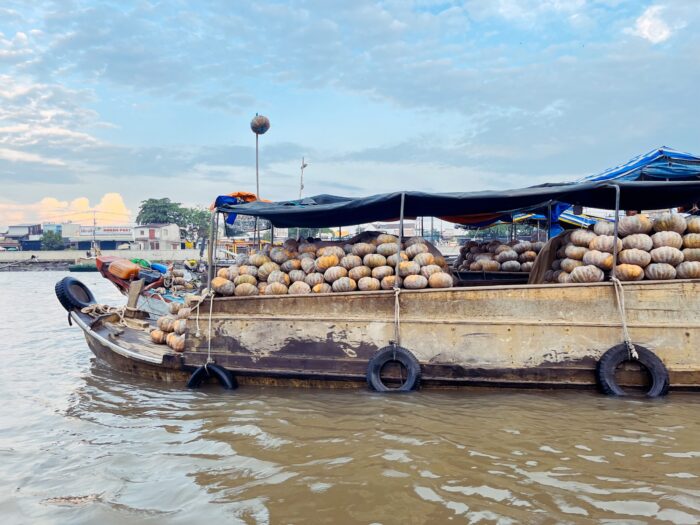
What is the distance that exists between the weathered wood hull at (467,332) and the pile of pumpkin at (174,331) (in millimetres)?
470

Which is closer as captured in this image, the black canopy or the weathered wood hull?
the weathered wood hull

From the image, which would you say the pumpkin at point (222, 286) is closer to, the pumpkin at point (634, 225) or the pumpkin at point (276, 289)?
the pumpkin at point (276, 289)

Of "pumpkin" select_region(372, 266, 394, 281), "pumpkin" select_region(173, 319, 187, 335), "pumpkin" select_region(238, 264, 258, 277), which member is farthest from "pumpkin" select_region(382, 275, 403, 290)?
"pumpkin" select_region(173, 319, 187, 335)

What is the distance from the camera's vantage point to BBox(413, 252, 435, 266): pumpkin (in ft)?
20.2

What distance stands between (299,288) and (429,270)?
1647mm

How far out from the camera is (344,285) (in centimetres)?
618

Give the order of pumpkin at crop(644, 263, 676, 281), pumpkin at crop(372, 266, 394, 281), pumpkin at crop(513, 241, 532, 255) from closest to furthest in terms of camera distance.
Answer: pumpkin at crop(644, 263, 676, 281), pumpkin at crop(372, 266, 394, 281), pumpkin at crop(513, 241, 532, 255)

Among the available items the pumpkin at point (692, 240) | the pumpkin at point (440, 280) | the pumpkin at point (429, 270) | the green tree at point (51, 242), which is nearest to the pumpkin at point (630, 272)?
the pumpkin at point (692, 240)

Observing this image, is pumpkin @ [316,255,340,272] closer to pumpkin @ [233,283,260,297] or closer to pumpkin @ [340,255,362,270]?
pumpkin @ [340,255,362,270]

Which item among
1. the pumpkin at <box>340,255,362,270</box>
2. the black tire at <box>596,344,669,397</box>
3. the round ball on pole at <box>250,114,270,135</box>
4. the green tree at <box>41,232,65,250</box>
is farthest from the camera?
the green tree at <box>41,232,65,250</box>

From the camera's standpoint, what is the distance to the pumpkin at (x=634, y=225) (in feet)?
18.5

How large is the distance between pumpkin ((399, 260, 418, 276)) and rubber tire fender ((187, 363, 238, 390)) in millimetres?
2526

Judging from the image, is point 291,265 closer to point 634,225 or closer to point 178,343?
point 178,343

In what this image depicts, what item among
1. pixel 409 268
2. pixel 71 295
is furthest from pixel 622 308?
pixel 71 295
